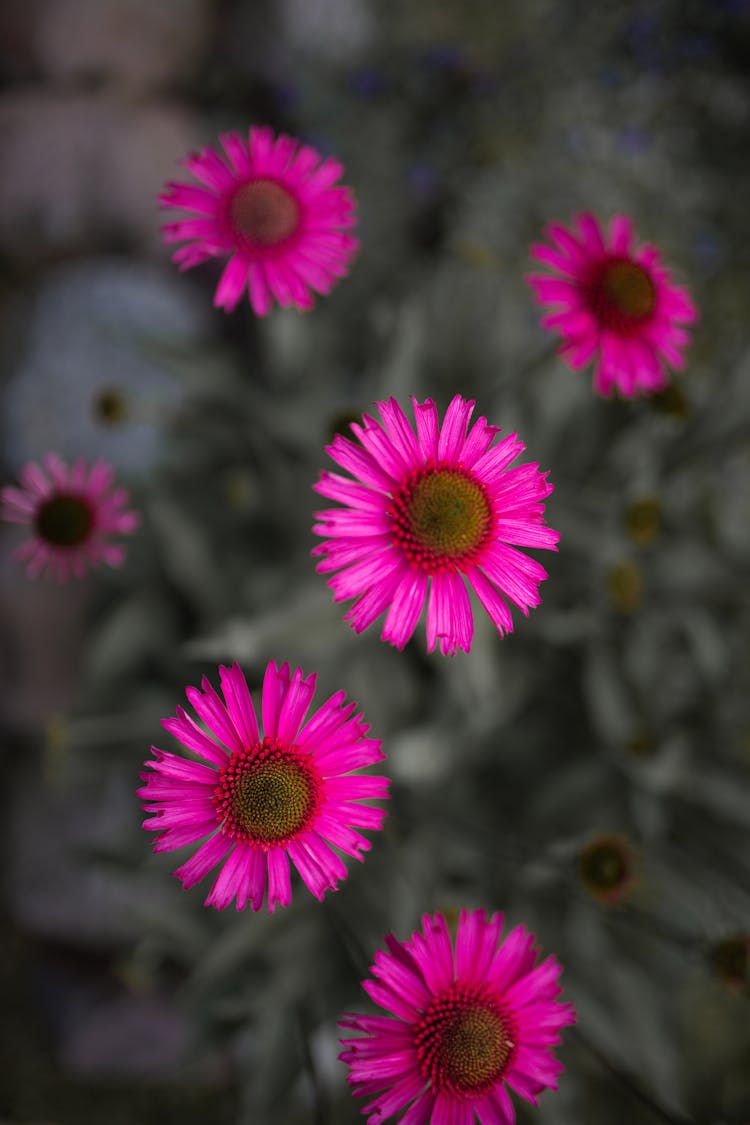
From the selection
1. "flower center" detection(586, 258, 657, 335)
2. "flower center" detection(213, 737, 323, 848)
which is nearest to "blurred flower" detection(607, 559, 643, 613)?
"flower center" detection(586, 258, 657, 335)

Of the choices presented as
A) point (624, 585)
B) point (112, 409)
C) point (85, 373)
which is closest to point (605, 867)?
point (624, 585)

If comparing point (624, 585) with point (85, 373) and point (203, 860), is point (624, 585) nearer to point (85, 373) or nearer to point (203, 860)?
point (203, 860)

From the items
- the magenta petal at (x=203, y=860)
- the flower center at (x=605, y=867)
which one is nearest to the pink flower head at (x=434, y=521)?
the magenta petal at (x=203, y=860)

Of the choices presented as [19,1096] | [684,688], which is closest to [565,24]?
[684,688]

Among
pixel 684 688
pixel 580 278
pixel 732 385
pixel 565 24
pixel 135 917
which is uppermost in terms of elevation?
pixel 565 24

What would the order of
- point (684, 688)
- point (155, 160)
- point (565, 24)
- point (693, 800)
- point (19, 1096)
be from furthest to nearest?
point (565, 24) < point (155, 160) < point (19, 1096) < point (684, 688) < point (693, 800)

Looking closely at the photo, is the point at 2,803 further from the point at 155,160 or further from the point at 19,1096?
the point at 155,160
